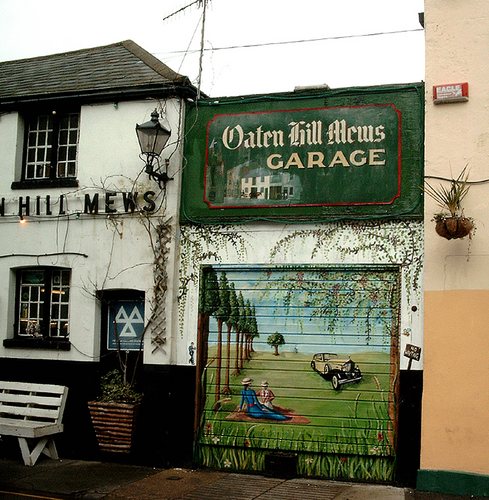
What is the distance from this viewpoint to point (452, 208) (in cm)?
893

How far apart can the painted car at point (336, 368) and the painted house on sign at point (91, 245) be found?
6.10ft

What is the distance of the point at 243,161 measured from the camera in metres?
10.5

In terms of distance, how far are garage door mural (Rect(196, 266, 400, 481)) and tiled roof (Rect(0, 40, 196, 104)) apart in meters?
3.02

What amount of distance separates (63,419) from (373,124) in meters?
6.32

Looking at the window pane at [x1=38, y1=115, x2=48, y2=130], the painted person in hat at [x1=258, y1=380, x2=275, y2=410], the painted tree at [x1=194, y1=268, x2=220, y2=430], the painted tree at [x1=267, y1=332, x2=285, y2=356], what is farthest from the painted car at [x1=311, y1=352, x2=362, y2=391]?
the window pane at [x1=38, y1=115, x2=48, y2=130]

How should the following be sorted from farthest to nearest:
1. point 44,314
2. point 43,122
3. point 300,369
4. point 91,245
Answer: point 43,122, point 44,314, point 91,245, point 300,369

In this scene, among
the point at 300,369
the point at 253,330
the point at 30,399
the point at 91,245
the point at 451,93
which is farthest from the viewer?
the point at 91,245

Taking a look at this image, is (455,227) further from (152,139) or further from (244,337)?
(152,139)

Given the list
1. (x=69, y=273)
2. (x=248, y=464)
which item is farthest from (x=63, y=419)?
(x=248, y=464)

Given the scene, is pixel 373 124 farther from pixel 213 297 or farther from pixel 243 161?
pixel 213 297

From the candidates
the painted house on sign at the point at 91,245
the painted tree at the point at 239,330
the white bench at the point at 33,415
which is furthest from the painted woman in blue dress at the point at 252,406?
the white bench at the point at 33,415

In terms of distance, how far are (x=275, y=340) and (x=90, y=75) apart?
5284 mm

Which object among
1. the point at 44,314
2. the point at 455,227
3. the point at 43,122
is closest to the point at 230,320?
the point at 44,314

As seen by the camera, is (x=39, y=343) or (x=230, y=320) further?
(x=39, y=343)
